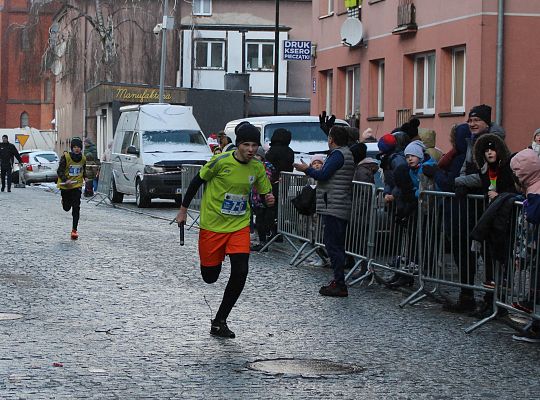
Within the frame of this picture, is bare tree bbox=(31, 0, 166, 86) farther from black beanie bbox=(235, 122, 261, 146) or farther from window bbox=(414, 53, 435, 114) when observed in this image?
black beanie bbox=(235, 122, 261, 146)

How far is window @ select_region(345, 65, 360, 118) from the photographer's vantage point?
3666 centimetres

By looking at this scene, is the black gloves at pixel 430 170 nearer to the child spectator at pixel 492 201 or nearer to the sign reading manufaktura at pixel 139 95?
the child spectator at pixel 492 201

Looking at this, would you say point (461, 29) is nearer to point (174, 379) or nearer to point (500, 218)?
point (500, 218)

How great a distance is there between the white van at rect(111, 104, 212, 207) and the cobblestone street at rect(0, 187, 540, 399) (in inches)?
596

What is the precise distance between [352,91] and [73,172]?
17046 millimetres

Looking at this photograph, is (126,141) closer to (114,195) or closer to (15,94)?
(114,195)

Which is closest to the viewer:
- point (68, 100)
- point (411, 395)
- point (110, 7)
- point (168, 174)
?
point (411, 395)

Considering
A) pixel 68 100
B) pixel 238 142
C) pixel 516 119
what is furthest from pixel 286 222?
pixel 68 100

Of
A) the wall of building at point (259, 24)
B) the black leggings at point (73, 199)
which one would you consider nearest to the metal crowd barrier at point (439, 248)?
the black leggings at point (73, 199)

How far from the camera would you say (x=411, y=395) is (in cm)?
836

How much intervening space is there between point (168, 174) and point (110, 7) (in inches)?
1399

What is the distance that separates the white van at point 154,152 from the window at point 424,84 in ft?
17.6

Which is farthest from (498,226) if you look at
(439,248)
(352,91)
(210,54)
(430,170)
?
(210,54)

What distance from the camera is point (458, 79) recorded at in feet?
96.8
